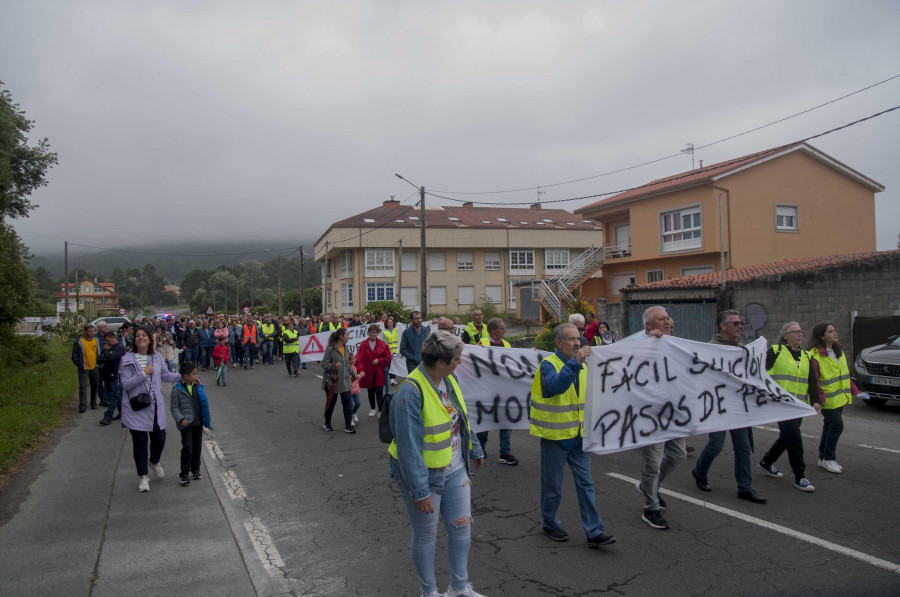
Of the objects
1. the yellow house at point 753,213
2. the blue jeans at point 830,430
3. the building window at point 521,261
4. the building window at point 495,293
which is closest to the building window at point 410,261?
the building window at point 495,293

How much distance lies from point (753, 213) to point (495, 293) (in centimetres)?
3121

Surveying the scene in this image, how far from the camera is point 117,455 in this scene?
8.79 metres

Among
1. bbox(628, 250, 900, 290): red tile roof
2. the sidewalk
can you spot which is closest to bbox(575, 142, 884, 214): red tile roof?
bbox(628, 250, 900, 290): red tile roof

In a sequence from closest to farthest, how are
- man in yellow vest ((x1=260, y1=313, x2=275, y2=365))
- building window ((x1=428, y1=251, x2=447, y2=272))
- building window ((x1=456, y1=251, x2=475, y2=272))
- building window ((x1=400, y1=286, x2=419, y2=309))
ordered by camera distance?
man in yellow vest ((x1=260, y1=313, x2=275, y2=365)), building window ((x1=400, y1=286, x2=419, y2=309)), building window ((x1=428, y1=251, x2=447, y2=272)), building window ((x1=456, y1=251, x2=475, y2=272))

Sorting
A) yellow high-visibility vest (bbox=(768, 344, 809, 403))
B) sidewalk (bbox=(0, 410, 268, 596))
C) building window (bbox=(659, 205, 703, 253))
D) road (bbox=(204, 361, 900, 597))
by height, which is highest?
building window (bbox=(659, 205, 703, 253))

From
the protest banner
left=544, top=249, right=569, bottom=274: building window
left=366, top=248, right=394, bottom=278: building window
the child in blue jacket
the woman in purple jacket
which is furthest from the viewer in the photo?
left=544, top=249, right=569, bottom=274: building window

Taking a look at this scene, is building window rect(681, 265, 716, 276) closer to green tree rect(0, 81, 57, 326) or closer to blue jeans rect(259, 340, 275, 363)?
blue jeans rect(259, 340, 275, 363)

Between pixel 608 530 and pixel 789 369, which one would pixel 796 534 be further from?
pixel 789 369

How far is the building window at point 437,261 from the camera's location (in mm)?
56969

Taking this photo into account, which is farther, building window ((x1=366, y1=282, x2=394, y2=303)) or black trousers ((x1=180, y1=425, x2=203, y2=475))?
building window ((x1=366, y1=282, x2=394, y2=303))

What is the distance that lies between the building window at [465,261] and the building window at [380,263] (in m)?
6.34

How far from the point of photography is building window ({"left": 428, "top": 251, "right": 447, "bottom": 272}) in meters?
57.0

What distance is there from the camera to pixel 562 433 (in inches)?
192

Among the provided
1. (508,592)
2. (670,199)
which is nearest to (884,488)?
(508,592)
